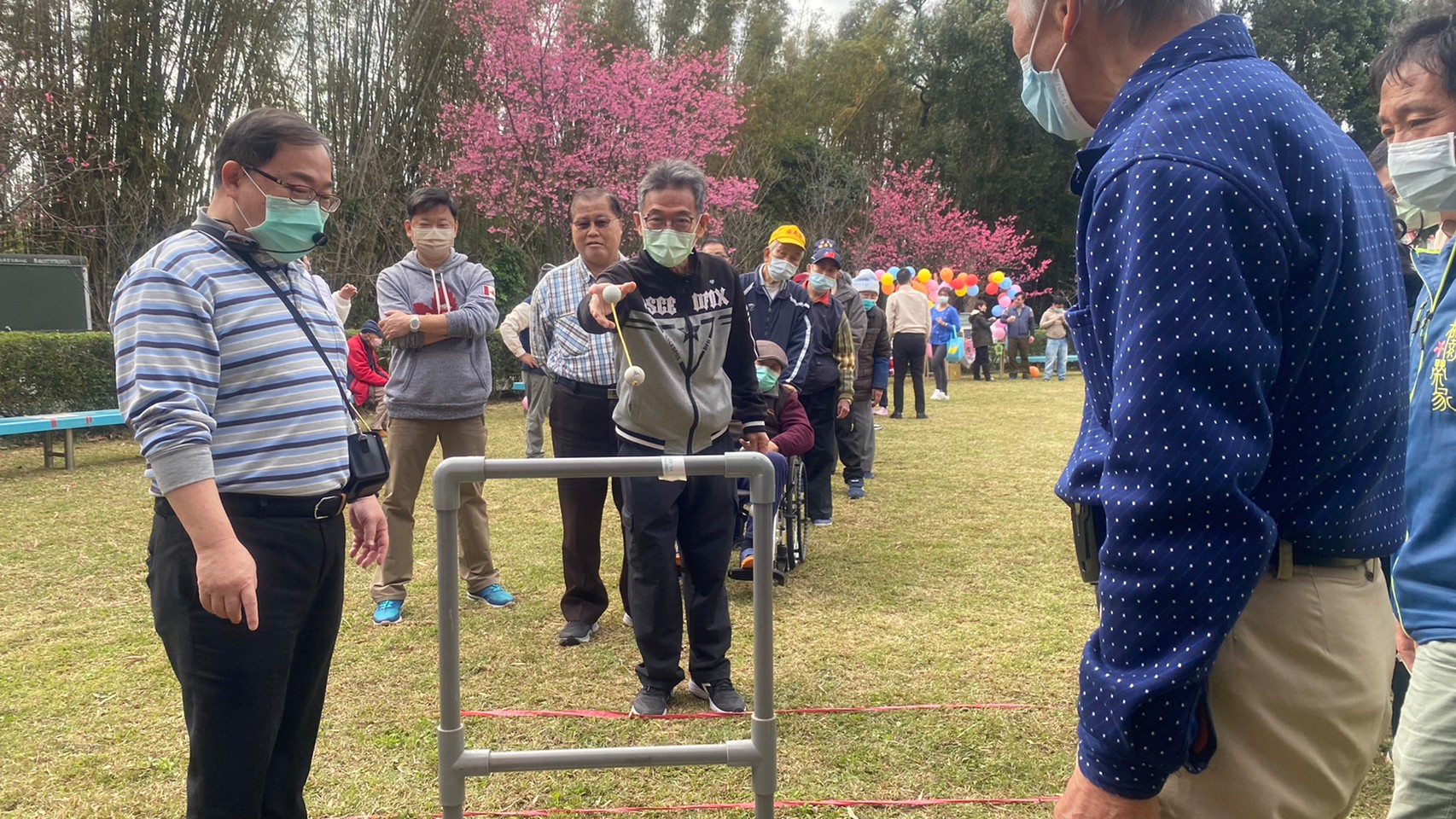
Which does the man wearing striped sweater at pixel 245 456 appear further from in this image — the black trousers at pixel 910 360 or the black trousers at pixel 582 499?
the black trousers at pixel 910 360

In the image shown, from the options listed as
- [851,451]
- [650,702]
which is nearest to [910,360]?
[851,451]

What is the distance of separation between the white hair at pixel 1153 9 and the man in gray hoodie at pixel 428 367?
3866 mm

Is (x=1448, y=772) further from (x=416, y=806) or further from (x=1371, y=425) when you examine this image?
(x=416, y=806)

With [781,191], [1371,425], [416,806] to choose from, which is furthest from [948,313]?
[1371,425]

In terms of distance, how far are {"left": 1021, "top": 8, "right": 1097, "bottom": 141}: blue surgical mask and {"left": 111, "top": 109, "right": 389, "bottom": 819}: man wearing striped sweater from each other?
1.61m

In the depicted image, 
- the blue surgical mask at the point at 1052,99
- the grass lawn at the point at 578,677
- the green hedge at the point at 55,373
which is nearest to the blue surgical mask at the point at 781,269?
the grass lawn at the point at 578,677

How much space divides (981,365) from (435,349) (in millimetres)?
17902

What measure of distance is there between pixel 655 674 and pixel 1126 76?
9.69 feet

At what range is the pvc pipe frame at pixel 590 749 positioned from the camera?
2014 mm

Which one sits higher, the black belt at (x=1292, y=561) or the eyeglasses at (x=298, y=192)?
the eyeglasses at (x=298, y=192)

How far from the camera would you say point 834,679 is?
4227 millimetres

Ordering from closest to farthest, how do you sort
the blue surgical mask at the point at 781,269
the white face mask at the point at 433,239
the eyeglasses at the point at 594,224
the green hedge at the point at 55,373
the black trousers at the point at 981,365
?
the eyeglasses at the point at 594,224, the white face mask at the point at 433,239, the blue surgical mask at the point at 781,269, the green hedge at the point at 55,373, the black trousers at the point at 981,365

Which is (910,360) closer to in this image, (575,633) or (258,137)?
(575,633)

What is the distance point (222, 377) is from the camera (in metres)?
2.15
